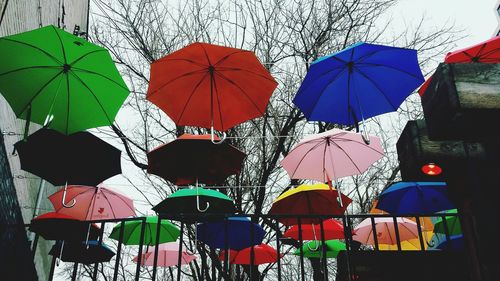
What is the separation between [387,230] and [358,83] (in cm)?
438

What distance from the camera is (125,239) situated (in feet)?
24.7

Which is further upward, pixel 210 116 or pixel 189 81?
pixel 189 81

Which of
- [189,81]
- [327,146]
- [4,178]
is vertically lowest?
[4,178]

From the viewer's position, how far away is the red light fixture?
275cm

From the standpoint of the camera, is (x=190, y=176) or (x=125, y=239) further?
(x=125, y=239)

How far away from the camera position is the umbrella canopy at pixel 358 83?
5137 mm

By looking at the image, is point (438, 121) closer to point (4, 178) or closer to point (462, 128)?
point (462, 128)

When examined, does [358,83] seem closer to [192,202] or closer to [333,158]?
[333,158]

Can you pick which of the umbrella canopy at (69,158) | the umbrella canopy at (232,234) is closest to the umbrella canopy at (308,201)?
the umbrella canopy at (232,234)

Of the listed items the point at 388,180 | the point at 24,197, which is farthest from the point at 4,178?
the point at 388,180

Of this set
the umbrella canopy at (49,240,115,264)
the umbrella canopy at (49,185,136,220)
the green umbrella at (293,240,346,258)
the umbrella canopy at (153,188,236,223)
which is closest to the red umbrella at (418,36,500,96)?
the umbrella canopy at (153,188,236,223)

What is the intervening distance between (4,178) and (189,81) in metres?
2.96

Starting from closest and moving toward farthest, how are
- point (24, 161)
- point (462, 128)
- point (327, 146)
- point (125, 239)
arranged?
point (462, 128), point (24, 161), point (327, 146), point (125, 239)

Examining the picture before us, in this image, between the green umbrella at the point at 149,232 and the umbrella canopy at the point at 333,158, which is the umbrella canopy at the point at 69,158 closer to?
the green umbrella at the point at 149,232
